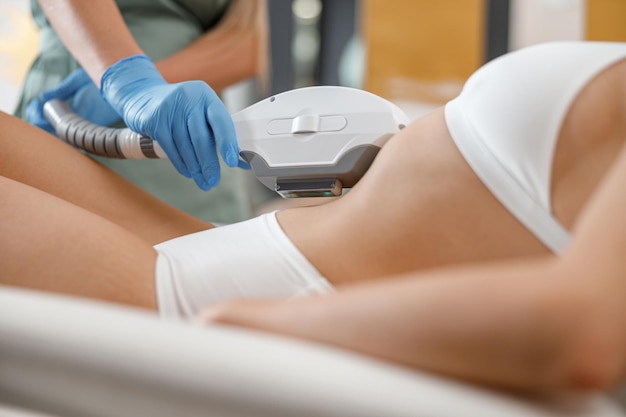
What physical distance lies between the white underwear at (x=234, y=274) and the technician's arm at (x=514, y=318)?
0.27m

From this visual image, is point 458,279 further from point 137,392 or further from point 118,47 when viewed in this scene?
point 118,47

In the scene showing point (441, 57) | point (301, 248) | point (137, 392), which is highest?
point (137, 392)

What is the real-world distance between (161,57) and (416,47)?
202 centimetres

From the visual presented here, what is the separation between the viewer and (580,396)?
0.51m

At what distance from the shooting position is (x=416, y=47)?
343 cm

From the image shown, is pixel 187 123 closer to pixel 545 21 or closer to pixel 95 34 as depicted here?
pixel 95 34

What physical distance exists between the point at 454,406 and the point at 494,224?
31 centimetres

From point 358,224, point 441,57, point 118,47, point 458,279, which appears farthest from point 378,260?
point 441,57

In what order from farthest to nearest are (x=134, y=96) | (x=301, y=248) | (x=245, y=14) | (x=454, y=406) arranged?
(x=245, y=14) < (x=134, y=96) < (x=301, y=248) < (x=454, y=406)

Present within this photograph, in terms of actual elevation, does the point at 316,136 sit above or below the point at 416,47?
above

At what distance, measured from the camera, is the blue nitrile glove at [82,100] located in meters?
1.38

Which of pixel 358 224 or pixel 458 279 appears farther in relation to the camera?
pixel 358 224

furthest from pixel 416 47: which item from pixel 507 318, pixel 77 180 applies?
→ pixel 507 318

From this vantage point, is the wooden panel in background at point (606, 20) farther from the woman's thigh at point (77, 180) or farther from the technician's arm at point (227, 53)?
the woman's thigh at point (77, 180)
